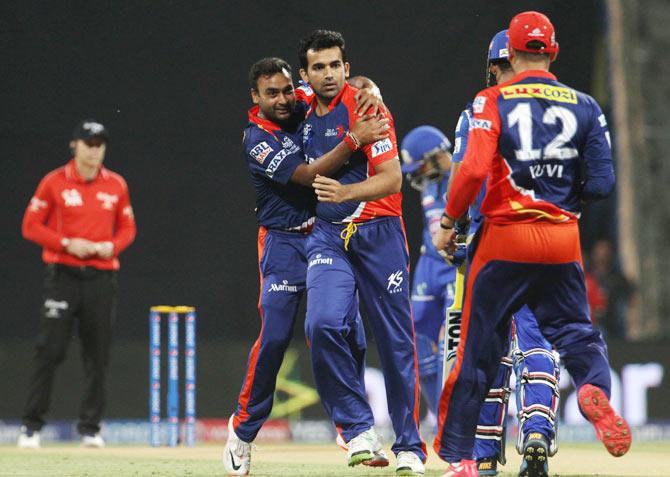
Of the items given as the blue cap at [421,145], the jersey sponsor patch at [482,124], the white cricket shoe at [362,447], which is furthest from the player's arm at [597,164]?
the blue cap at [421,145]

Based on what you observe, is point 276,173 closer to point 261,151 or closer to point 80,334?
point 261,151

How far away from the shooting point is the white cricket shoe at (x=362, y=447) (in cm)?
540

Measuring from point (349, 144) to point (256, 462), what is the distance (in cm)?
233

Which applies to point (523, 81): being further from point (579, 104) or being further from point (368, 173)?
point (368, 173)

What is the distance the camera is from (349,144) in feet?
18.0

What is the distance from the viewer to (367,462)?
5441 millimetres

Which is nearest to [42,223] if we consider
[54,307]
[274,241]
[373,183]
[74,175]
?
[74,175]

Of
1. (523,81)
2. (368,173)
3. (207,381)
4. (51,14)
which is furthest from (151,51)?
(523,81)

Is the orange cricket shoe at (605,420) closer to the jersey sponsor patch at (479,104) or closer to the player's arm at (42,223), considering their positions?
the jersey sponsor patch at (479,104)

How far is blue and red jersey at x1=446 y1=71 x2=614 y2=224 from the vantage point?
187 inches

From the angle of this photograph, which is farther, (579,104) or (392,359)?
(392,359)

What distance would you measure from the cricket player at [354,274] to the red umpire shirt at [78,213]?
3.62 meters

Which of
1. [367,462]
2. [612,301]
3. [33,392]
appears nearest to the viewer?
[367,462]

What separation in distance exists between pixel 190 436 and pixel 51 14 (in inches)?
156
